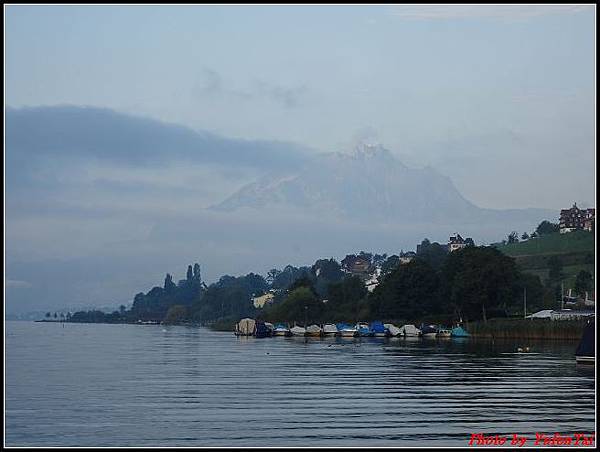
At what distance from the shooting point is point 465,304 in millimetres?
131750

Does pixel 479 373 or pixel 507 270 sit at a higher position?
pixel 507 270

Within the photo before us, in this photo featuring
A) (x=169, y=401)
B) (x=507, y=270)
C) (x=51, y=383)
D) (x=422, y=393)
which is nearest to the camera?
(x=169, y=401)

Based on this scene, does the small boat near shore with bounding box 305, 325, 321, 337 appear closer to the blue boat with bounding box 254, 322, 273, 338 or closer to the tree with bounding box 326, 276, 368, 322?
the blue boat with bounding box 254, 322, 273, 338

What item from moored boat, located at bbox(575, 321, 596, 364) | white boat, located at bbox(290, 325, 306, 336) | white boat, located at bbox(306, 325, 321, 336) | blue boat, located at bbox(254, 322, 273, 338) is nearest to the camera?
moored boat, located at bbox(575, 321, 596, 364)

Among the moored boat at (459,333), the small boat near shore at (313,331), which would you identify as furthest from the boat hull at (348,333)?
the moored boat at (459,333)

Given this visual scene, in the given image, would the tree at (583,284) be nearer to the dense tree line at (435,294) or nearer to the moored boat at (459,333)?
the dense tree line at (435,294)

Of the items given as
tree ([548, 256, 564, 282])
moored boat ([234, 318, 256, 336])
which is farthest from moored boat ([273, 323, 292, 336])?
tree ([548, 256, 564, 282])

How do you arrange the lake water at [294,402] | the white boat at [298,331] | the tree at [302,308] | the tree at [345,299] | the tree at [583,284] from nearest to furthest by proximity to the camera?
the lake water at [294,402]
the white boat at [298,331]
the tree at [583,284]
the tree at [345,299]
the tree at [302,308]

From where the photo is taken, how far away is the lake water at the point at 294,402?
31.5 metres

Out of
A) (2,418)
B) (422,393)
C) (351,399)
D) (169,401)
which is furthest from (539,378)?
(2,418)

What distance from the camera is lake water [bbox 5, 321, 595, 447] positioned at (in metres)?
31.5

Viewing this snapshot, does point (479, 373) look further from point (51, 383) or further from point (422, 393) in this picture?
point (51, 383)

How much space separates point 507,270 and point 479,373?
74.5 meters

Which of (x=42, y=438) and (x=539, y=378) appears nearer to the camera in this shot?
(x=42, y=438)
